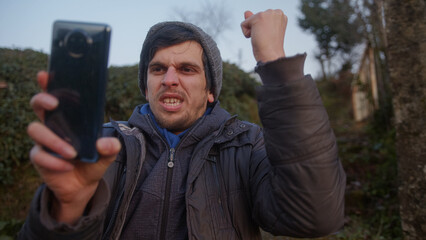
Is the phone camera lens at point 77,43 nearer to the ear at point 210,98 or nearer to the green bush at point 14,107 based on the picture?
the ear at point 210,98

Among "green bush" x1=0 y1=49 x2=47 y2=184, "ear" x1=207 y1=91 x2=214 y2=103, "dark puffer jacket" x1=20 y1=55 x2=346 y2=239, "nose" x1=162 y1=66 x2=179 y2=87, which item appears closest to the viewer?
"dark puffer jacket" x1=20 y1=55 x2=346 y2=239

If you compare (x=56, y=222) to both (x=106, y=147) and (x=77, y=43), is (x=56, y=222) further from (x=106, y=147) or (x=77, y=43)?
(x=77, y=43)

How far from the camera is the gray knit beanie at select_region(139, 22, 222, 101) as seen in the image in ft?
7.11

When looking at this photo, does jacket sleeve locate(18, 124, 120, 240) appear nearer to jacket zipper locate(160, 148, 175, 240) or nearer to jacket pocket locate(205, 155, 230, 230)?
jacket zipper locate(160, 148, 175, 240)

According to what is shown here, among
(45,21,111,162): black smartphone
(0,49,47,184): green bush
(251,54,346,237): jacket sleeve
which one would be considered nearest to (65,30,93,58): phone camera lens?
(45,21,111,162): black smartphone

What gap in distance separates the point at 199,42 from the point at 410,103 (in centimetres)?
240

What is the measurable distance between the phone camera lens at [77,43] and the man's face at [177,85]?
3.01 feet

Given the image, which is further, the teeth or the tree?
the tree

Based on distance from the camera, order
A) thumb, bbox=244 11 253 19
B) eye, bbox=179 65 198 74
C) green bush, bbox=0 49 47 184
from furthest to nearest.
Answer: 1. green bush, bbox=0 49 47 184
2. eye, bbox=179 65 198 74
3. thumb, bbox=244 11 253 19

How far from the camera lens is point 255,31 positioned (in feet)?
4.78

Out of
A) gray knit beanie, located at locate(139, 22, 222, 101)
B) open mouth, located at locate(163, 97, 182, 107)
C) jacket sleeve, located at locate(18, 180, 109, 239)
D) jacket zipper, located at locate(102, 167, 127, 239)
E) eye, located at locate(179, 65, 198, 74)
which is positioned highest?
gray knit beanie, located at locate(139, 22, 222, 101)

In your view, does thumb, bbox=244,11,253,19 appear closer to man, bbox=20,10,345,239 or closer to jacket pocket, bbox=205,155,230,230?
man, bbox=20,10,345,239

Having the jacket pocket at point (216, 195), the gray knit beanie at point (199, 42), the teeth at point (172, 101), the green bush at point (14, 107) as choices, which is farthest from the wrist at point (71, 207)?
the green bush at point (14, 107)

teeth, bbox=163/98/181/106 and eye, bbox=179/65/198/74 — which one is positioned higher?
eye, bbox=179/65/198/74
